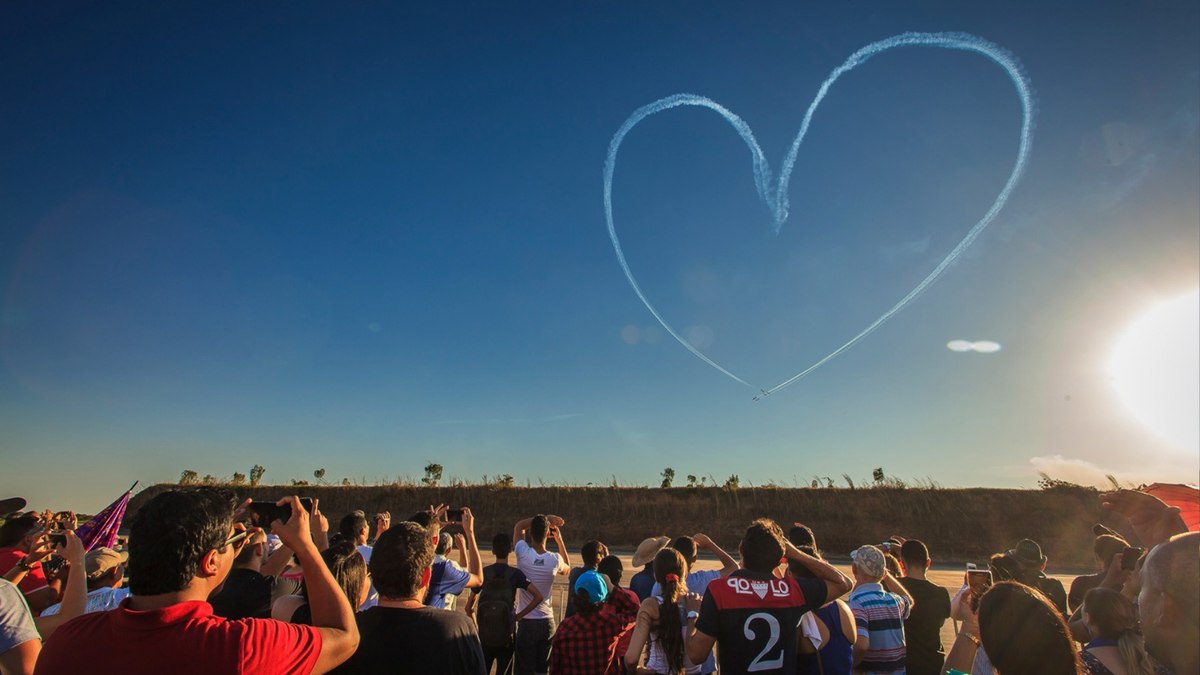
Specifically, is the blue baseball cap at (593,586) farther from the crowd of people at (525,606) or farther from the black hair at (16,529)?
the black hair at (16,529)

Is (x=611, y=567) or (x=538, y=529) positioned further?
(x=538, y=529)

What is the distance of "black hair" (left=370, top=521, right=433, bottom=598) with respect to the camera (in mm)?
3252

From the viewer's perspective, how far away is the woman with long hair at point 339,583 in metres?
3.68

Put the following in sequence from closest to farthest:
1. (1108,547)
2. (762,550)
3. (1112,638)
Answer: (1112,638) < (762,550) < (1108,547)

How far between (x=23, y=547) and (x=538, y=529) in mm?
4861

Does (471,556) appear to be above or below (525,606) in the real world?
above

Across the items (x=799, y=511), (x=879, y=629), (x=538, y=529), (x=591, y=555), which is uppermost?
(x=538, y=529)

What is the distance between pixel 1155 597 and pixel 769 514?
1436 inches

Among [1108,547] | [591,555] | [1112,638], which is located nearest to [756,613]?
[1112,638]

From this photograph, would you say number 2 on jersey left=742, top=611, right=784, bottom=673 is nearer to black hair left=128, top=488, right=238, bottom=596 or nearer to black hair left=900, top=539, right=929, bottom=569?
black hair left=900, top=539, right=929, bottom=569

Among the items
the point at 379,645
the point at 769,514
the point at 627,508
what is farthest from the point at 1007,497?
the point at 379,645

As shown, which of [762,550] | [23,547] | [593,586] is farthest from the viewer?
[593,586]

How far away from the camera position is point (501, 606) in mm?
6688

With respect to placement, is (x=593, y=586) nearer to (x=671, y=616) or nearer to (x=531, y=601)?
(x=671, y=616)
